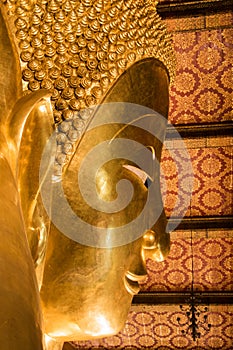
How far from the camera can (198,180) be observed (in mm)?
2924

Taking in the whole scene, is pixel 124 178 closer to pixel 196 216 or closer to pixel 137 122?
pixel 137 122

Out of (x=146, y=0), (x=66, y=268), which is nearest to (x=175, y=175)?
(x=146, y=0)

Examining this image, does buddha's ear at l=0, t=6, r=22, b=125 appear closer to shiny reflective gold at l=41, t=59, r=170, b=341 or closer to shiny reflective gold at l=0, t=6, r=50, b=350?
shiny reflective gold at l=0, t=6, r=50, b=350

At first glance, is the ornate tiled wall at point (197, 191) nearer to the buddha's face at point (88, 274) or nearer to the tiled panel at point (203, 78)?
the tiled panel at point (203, 78)

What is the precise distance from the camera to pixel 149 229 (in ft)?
5.25

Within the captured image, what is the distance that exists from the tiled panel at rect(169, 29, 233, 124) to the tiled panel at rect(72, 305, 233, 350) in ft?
3.29

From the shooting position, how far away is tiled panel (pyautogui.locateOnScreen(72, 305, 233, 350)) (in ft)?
10.2

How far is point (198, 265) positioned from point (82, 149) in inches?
67.4

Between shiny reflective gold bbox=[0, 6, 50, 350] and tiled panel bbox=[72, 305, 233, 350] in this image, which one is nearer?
shiny reflective gold bbox=[0, 6, 50, 350]

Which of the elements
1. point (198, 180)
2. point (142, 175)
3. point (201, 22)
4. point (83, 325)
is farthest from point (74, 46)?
point (198, 180)

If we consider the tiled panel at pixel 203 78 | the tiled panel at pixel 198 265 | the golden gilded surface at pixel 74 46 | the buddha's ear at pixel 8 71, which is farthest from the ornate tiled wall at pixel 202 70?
the buddha's ear at pixel 8 71

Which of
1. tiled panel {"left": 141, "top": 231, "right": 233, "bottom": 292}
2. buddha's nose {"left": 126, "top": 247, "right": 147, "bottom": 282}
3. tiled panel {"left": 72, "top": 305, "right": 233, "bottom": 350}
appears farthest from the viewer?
tiled panel {"left": 72, "top": 305, "right": 233, "bottom": 350}

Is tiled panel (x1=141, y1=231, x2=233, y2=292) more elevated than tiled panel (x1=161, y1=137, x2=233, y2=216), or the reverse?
tiled panel (x1=161, y1=137, x2=233, y2=216)

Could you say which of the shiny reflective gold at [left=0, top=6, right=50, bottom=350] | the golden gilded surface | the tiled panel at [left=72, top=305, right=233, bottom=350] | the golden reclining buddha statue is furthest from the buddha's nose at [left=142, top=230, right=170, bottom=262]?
the tiled panel at [left=72, top=305, right=233, bottom=350]
